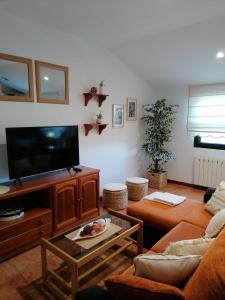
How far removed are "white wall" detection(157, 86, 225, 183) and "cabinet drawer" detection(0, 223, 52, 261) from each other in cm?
308

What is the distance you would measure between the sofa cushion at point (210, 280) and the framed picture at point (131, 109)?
11.2 feet

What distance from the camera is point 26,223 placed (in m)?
2.36

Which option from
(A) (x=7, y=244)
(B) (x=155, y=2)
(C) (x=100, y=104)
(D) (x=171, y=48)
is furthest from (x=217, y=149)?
(A) (x=7, y=244)

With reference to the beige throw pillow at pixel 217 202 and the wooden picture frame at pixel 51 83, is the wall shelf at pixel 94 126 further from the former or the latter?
the beige throw pillow at pixel 217 202

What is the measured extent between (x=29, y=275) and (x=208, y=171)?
3.49m

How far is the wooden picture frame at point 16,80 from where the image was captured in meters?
2.51

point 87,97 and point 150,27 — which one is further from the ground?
point 150,27

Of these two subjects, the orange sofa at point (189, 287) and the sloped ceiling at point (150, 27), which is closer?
the orange sofa at point (189, 287)

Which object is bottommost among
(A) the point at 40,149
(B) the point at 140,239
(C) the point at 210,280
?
(B) the point at 140,239

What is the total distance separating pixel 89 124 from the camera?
348cm

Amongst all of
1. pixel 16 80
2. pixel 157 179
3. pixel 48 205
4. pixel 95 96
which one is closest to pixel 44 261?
pixel 48 205

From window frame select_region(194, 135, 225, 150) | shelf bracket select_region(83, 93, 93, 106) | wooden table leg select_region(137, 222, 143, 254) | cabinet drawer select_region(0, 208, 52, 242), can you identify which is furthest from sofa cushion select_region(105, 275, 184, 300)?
window frame select_region(194, 135, 225, 150)

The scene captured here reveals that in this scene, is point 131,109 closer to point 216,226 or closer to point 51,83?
point 51,83

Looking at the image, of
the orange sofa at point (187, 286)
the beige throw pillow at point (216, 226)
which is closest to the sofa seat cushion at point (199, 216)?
the beige throw pillow at point (216, 226)
